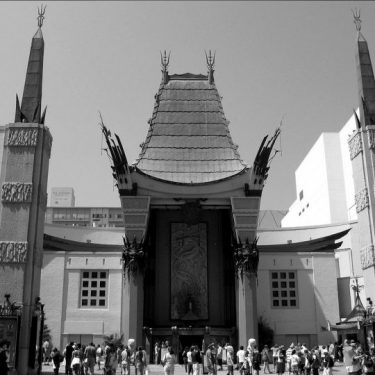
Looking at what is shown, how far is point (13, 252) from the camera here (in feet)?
75.5

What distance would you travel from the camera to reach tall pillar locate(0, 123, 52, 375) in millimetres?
22422

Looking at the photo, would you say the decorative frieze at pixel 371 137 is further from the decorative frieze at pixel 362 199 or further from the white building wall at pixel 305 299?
the white building wall at pixel 305 299

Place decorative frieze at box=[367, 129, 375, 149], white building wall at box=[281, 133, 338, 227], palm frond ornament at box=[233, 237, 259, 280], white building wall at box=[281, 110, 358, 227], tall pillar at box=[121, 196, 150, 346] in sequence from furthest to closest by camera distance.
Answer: white building wall at box=[281, 133, 338, 227] → white building wall at box=[281, 110, 358, 227] → palm frond ornament at box=[233, 237, 259, 280] → tall pillar at box=[121, 196, 150, 346] → decorative frieze at box=[367, 129, 375, 149]

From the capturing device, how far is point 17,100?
25328mm

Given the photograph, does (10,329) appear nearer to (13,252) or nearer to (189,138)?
(13,252)

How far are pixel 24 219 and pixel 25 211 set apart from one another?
0.34 meters

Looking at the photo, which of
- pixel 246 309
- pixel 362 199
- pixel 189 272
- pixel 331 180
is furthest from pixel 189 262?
pixel 331 180

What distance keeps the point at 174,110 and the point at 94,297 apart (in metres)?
13.8

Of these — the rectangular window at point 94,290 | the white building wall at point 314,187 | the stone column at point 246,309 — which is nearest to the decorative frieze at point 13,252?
the rectangular window at point 94,290

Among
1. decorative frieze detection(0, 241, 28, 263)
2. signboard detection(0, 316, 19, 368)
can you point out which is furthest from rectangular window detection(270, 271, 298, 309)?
signboard detection(0, 316, 19, 368)

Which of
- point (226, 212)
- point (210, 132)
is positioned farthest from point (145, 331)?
point (210, 132)

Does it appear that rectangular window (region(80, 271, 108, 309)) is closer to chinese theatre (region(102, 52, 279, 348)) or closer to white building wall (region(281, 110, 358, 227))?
chinese theatre (region(102, 52, 279, 348))

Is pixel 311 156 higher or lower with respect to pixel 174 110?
higher

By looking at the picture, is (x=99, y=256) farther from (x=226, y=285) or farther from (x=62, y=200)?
(x=62, y=200)
